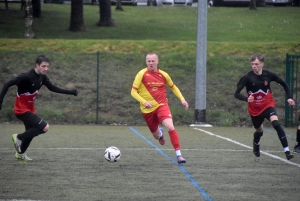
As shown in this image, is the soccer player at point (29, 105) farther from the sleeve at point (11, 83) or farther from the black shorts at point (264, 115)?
the black shorts at point (264, 115)

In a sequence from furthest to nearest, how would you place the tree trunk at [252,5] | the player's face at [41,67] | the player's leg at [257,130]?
the tree trunk at [252,5]
the player's leg at [257,130]
the player's face at [41,67]

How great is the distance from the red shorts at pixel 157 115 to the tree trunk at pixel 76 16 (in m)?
23.2

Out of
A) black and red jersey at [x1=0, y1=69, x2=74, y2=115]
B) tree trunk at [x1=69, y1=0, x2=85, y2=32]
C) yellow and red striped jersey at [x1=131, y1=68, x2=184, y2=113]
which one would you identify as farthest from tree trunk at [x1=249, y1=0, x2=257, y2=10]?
black and red jersey at [x1=0, y1=69, x2=74, y2=115]

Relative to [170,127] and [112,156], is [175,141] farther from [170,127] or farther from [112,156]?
[112,156]

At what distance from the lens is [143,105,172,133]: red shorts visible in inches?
434

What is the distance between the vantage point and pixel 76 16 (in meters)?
34.6

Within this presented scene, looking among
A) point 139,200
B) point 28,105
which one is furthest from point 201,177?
point 28,105

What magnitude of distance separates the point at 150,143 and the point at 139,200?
6.96 metres

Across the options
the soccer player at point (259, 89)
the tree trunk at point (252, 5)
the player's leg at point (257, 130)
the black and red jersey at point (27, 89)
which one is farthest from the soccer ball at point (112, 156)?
the tree trunk at point (252, 5)

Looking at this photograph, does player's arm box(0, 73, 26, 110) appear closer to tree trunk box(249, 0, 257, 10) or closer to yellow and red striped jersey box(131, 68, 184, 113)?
yellow and red striped jersey box(131, 68, 184, 113)

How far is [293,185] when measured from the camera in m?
8.62

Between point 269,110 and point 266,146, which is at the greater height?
point 269,110

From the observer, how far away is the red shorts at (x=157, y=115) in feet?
36.2

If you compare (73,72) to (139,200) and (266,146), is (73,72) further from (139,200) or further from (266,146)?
(139,200)
